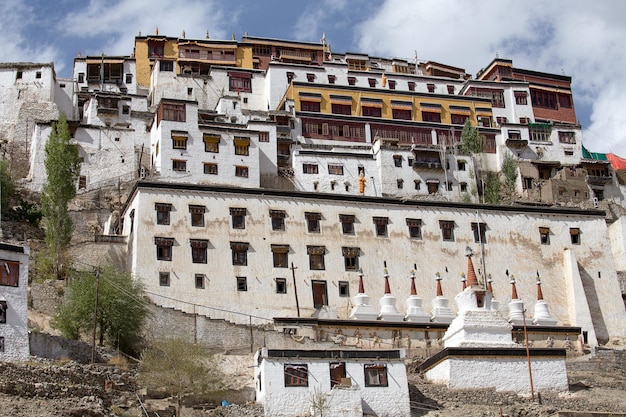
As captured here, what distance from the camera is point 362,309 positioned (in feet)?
166

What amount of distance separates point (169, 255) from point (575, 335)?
21434 millimetres

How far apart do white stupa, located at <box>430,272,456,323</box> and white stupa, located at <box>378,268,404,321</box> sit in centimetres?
189

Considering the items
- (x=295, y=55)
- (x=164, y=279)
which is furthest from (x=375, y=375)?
(x=295, y=55)

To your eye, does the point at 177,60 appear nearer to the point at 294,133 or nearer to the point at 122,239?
the point at 294,133

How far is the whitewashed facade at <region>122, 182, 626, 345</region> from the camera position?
51188mm

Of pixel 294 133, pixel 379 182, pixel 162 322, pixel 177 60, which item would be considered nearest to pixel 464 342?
pixel 162 322

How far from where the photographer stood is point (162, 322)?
47719 millimetres

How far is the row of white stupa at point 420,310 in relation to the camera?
50.5m

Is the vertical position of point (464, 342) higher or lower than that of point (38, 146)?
lower

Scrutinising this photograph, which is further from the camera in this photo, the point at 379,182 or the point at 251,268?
the point at 379,182

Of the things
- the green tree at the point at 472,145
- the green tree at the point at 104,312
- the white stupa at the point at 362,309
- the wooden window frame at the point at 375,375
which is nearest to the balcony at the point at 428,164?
the green tree at the point at 472,145

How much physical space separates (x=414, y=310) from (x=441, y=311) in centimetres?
142

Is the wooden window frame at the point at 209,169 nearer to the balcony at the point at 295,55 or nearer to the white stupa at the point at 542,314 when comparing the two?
the white stupa at the point at 542,314

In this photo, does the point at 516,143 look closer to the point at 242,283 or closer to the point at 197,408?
the point at 242,283
